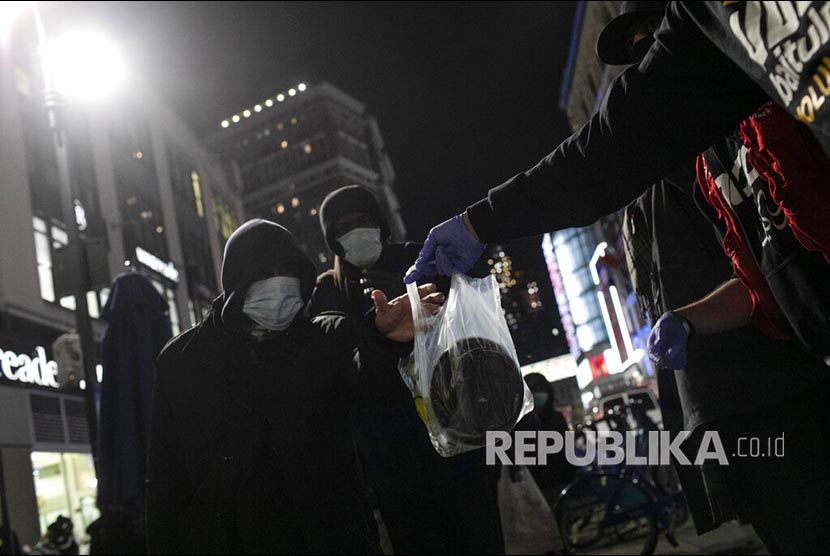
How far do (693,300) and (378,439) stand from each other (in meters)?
1.45

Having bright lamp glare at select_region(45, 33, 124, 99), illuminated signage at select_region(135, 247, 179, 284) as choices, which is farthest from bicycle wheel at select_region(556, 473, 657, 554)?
illuminated signage at select_region(135, 247, 179, 284)

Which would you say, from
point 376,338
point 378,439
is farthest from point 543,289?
point 376,338

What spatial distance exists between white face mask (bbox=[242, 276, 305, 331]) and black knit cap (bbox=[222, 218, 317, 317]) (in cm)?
3

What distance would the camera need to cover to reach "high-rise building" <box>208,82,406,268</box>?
97.0 meters

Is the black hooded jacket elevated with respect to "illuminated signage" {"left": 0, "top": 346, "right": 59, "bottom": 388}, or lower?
lower

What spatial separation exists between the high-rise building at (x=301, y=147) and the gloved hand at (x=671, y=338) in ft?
302

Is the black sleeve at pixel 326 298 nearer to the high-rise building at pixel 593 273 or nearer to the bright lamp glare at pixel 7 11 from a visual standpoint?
the bright lamp glare at pixel 7 11

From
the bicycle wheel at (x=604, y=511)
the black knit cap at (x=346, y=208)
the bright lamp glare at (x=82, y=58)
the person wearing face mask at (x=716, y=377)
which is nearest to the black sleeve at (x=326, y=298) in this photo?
the black knit cap at (x=346, y=208)

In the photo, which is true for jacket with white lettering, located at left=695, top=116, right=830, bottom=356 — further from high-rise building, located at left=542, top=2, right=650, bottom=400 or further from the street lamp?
high-rise building, located at left=542, top=2, right=650, bottom=400

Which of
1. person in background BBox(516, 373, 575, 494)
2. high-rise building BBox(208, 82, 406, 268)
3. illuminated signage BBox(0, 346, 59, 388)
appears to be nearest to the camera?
illuminated signage BBox(0, 346, 59, 388)

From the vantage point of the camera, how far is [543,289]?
133 inches

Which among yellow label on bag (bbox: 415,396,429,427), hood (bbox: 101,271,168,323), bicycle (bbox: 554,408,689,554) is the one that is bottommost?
bicycle (bbox: 554,408,689,554)

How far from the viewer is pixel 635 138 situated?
1615 millimetres

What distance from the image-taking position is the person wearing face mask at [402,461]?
2893 millimetres
